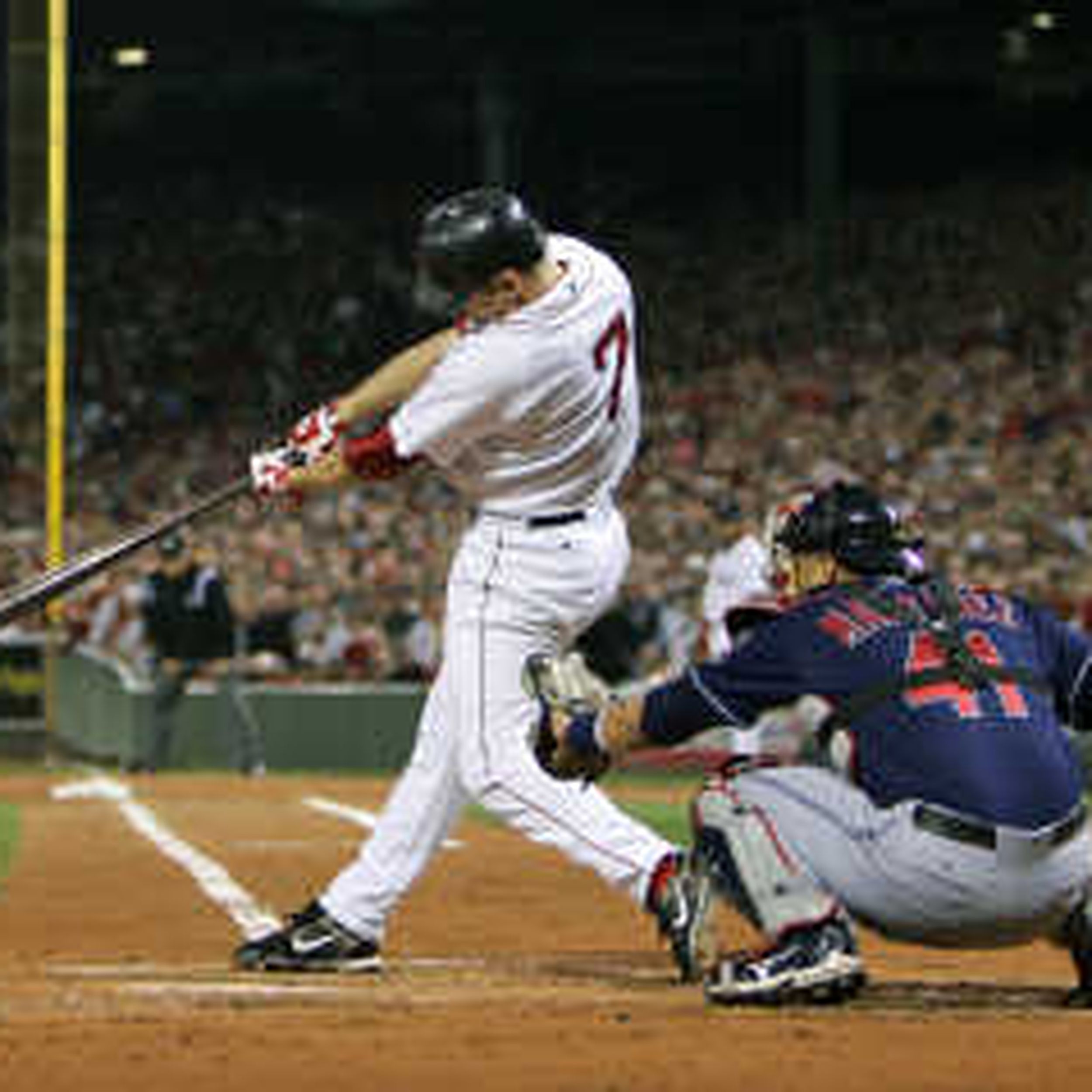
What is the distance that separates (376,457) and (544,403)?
17.5 inches

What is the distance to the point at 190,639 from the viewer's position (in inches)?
837

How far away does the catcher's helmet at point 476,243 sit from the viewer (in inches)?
282

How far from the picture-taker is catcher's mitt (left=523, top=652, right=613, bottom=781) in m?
6.54

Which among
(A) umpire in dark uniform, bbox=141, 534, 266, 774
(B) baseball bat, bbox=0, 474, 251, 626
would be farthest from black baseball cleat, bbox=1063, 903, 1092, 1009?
(A) umpire in dark uniform, bbox=141, 534, 266, 774

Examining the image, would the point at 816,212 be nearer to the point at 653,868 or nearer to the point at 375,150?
the point at 375,150

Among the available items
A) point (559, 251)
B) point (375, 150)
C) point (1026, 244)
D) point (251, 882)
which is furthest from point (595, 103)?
point (559, 251)

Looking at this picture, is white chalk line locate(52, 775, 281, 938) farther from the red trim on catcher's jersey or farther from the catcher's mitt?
the catcher's mitt

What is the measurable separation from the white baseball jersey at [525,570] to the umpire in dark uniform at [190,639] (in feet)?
45.0

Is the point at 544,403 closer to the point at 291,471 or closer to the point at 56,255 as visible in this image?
the point at 291,471

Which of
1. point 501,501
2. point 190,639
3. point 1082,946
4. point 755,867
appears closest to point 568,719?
point 755,867

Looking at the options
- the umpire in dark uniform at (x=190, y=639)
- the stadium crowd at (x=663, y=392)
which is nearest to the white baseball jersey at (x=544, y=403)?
the umpire in dark uniform at (x=190, y=639)

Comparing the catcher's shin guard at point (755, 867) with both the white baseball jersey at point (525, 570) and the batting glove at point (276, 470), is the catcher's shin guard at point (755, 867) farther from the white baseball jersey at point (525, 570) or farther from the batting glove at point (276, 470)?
the batting glove at point (276, 470)

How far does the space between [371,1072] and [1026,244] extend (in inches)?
1096

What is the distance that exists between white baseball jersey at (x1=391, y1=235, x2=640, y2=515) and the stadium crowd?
49.5 ft
